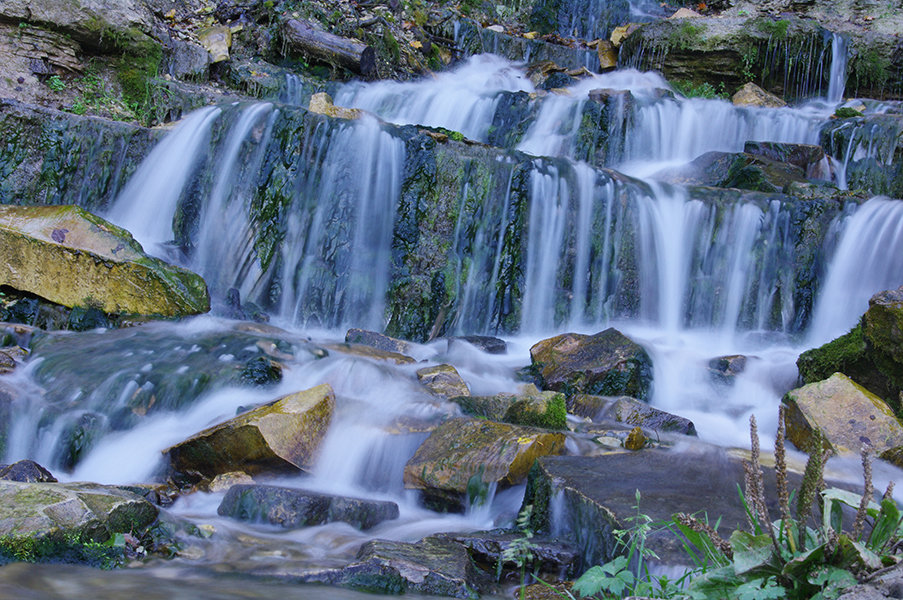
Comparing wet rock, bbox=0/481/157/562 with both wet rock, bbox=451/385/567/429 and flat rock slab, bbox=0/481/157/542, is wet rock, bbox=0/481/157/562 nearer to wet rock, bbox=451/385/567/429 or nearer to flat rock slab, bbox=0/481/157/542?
flat rock slab, bbox=0/481/157/542

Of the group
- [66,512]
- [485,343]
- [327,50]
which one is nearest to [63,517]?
[66,512]

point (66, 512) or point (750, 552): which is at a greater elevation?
point (750, 552)

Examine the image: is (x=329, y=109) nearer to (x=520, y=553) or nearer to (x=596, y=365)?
(x=596, y=365)

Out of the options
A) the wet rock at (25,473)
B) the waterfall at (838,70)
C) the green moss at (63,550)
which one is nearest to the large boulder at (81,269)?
the wet rock at (25,473)

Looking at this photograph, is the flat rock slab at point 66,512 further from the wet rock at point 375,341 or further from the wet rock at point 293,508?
the wet rock at point 375,341

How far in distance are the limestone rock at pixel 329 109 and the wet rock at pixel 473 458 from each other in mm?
6121

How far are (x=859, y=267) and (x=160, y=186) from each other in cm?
778

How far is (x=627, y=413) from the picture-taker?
540 centimetres

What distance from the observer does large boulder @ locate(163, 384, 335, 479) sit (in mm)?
4176

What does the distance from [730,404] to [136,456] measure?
4673 millimetres

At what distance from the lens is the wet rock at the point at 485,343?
7.15 meters

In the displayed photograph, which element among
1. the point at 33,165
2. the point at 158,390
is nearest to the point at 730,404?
the point at 158,390

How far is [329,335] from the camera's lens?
298 inches

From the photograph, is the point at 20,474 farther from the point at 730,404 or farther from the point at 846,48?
the point at 846,48
